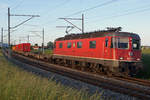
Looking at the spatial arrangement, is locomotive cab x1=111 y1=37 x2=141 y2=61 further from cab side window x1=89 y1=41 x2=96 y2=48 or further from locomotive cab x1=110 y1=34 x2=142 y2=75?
cab side window x1=89 y1=41 x2=96 y2=48

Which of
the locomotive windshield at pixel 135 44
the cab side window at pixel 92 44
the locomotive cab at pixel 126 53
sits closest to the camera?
the locomotive cab at pixel 126 53

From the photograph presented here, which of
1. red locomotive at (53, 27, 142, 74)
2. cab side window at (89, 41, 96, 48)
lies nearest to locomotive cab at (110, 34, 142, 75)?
red locomotive at (53, 27, 142, 74)

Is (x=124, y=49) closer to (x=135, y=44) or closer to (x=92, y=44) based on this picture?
(x=135, y=44)

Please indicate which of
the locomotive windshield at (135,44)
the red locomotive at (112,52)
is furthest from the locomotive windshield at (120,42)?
the locomotive windshield at (135,44)

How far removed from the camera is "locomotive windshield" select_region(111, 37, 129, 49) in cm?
1568

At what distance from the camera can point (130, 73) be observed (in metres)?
16.1

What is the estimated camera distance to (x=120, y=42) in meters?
15.8

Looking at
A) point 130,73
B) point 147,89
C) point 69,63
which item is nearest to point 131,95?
point 147,89

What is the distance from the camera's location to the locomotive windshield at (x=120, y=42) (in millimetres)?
15684

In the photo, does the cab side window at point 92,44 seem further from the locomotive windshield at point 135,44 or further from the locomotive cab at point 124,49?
the locomotive windshield at point 135,44

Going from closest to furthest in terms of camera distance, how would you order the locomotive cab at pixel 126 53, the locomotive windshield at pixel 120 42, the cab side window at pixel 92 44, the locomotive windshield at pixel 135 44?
the locomotive cab at pixel 126 53, the locomotive windshield at pixel 120 42, the locomotive windshield at pixel 135 44, the cab side window at pixel 92 44

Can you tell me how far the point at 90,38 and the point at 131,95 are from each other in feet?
30.3

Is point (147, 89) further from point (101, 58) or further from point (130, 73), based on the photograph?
point (101, 58)

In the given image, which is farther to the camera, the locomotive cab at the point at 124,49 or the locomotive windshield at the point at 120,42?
the locomotive windshield at the point at 120,42
